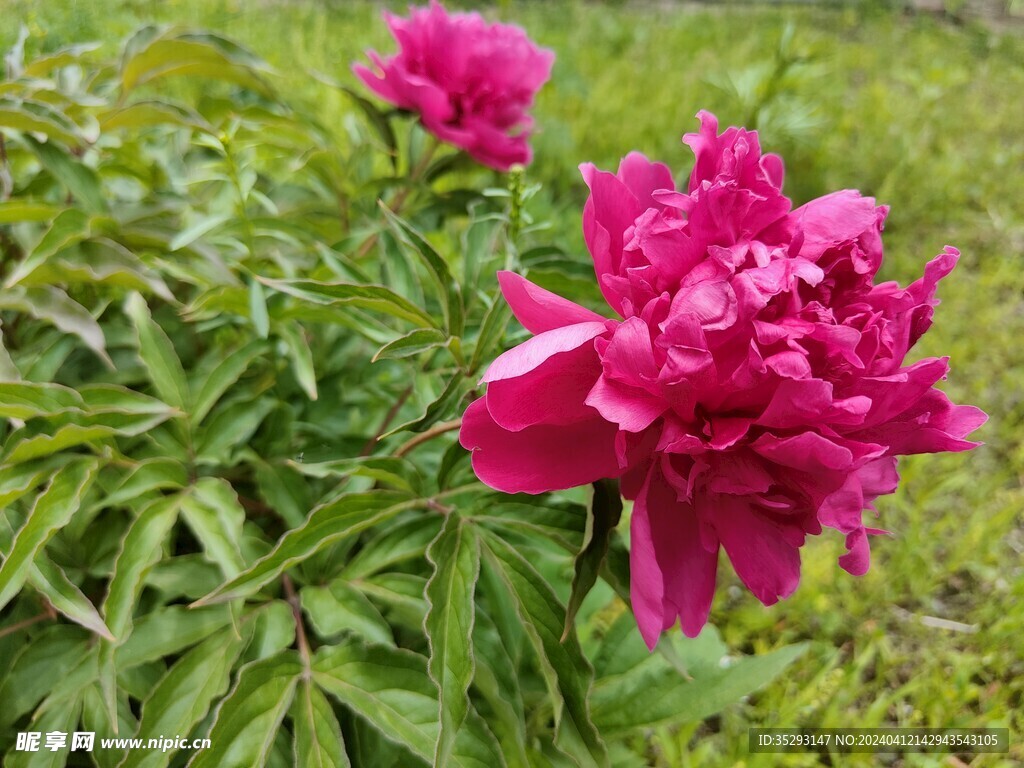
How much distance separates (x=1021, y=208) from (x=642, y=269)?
2878mm

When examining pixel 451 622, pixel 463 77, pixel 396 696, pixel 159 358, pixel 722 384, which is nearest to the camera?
pixel 722 384

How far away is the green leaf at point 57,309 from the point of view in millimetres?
919

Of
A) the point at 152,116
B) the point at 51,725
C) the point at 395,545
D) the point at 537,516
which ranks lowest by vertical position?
the point at 51,725

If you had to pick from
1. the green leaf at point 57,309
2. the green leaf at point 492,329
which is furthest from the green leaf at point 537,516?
the green leaf at point 57,309

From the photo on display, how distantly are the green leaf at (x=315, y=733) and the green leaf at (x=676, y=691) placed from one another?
1.22 feet

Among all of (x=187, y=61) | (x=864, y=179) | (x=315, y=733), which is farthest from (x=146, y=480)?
(x=864, y=179)

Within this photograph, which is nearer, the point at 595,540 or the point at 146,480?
the point at 595,540

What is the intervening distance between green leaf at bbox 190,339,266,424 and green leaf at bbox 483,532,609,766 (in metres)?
0.42

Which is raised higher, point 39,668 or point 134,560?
point 134,560

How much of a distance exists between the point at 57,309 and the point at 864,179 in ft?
8.99

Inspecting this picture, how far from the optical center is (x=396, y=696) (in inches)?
32.3

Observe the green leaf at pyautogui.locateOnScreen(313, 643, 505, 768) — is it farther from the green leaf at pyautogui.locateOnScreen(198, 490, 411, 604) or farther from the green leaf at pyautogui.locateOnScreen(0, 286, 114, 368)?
the green leaf at pyautogui.locateOnScreen(0, 286, 114, 368)

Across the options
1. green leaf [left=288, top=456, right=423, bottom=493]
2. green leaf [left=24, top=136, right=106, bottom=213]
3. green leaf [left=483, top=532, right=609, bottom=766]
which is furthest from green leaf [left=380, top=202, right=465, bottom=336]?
green leaf [left=24, top=136, right=106, bottom=213]

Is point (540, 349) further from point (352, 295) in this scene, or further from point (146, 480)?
point (146, 480)
